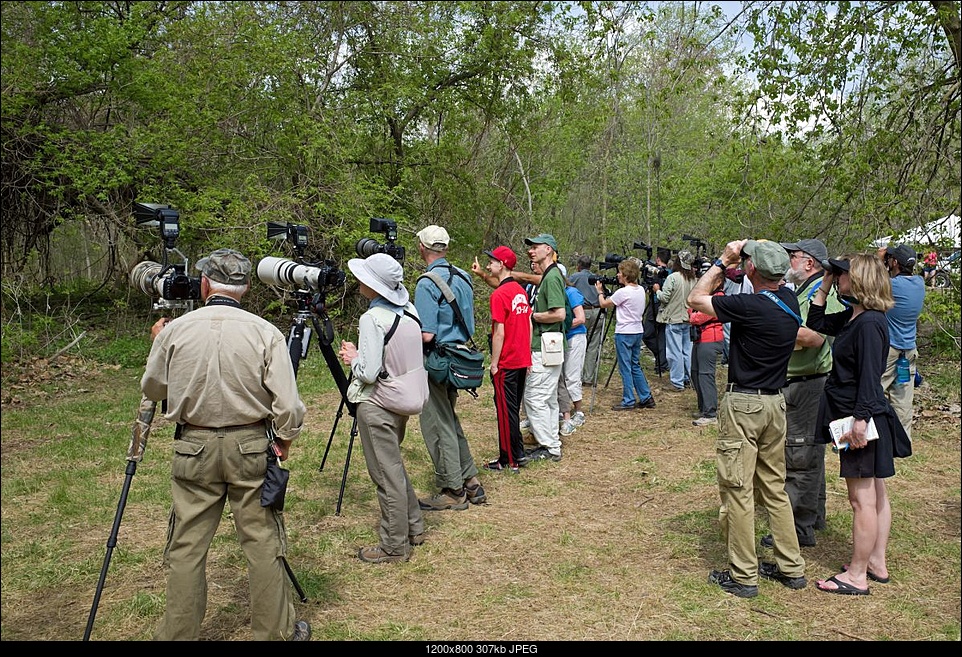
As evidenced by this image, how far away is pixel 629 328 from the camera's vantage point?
8398 mm

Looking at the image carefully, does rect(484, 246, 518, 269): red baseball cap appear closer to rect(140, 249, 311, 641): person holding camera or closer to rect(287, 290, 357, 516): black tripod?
rect(287, 290, 357, 516): black tripod

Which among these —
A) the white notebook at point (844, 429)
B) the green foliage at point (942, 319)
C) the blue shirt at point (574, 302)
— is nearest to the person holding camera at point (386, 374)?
the white notebook at point (844, 429)

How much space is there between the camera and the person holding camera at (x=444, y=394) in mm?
4805

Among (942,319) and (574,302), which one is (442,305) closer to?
(574,302)

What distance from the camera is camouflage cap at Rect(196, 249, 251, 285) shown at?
10.1 ft

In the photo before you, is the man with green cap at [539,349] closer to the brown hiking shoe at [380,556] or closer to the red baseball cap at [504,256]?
the red baseball cap at [504,256]

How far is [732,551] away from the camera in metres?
3.91

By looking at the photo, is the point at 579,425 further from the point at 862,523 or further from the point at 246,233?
the point at 246,233

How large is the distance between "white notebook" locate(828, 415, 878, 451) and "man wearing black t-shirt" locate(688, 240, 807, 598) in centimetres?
25

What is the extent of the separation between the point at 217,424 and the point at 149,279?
3.51ft

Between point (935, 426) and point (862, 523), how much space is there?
466 cm

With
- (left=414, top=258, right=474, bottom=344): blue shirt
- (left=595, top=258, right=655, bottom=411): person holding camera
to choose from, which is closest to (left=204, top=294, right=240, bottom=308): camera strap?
(left=414, top=258, right=474, bottom=344): blue shirt

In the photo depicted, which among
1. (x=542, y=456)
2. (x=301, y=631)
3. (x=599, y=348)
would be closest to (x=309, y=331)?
(x=301, y=631)

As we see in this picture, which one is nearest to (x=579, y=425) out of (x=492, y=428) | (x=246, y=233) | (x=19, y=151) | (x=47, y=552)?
(x=492, y=428)
